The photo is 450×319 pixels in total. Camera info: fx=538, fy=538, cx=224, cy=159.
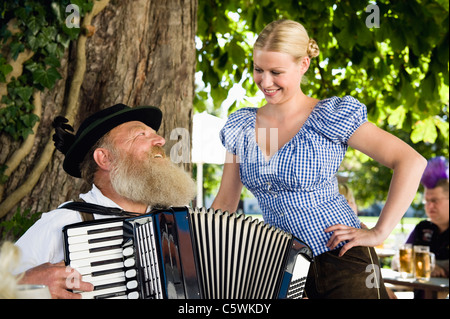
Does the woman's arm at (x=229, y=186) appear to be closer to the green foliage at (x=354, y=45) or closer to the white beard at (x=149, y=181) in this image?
the white beard at (x=149, y=181)

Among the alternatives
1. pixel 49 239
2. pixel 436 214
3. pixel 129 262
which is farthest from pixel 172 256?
pixel 436 214

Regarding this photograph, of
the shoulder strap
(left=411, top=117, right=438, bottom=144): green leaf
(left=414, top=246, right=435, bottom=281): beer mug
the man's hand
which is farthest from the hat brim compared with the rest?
(left=411, top=117, right=438, bottom=144): green leaf

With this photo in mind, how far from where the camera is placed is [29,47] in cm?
285

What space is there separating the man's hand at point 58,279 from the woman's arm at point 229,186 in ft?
2.49

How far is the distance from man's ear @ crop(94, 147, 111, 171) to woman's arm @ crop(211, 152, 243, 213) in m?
0.49

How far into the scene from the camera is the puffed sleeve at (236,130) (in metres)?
2.25

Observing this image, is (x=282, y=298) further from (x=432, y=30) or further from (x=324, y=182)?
(x=432, y=30)

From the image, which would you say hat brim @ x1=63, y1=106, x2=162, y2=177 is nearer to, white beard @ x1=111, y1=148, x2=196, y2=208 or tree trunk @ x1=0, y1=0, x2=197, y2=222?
white beard @ x1=111, y1=148, x2=196, y2=208

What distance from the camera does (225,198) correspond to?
237 cm

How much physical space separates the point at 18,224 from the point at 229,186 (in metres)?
1.17

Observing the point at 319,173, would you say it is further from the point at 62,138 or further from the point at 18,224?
the point at 18,224

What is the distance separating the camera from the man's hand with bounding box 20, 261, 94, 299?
5.72 ft
